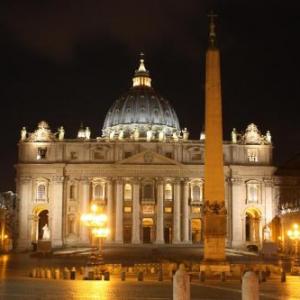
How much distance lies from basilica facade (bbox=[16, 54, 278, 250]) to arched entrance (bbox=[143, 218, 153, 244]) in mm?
152

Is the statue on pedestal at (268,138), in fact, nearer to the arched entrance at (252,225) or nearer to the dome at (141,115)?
the arched entrance at (252,225)

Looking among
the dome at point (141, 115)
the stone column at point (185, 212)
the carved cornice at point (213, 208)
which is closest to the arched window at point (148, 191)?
the stone column at point (185, 212)

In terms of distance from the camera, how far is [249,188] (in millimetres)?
98625

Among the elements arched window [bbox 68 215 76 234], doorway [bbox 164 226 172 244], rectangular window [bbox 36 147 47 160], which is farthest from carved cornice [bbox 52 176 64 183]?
doorway [bbox 164 226 172 244]

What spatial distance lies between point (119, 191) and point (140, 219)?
4.59 metres

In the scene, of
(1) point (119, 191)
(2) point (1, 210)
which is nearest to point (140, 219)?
(1) point (119, 191)

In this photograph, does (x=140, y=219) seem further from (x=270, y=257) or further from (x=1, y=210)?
(x=270, y=257)

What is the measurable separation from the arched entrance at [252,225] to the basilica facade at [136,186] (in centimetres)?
21

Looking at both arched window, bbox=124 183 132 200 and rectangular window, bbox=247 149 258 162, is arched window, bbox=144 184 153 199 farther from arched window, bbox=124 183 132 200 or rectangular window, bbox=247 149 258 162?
rectangular window, bbox=247 149 258 162

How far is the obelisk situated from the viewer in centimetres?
3231

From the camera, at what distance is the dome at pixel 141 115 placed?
11675cm

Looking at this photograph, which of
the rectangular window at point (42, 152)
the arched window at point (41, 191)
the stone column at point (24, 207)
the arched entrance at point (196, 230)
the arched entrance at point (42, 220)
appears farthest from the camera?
the arched entrance at point (42, 220)

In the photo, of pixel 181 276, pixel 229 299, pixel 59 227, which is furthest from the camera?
pixel 59 227

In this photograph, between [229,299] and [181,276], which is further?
[229,299]
